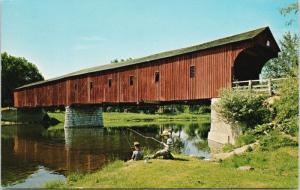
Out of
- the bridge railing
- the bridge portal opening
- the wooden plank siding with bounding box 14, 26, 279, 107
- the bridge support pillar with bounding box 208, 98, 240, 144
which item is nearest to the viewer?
the bridge railing

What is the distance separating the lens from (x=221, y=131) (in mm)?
18203

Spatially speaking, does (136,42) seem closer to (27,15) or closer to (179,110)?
(27,15)

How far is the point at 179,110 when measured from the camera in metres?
38.8

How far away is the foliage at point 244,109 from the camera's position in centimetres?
1571

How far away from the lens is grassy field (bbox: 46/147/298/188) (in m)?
9.00

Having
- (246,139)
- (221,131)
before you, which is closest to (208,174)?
(246,139)

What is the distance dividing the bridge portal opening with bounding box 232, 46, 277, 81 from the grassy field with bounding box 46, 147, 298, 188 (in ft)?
27.9

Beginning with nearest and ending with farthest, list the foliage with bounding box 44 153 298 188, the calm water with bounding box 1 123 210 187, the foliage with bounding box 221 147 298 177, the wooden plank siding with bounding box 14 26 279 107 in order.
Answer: the foliage with bounding box 44 153 298 188 < the foliage with bounding box 221 147 298 177 < the calm water with bounding box 1 123 210 187 < the wooden plank siding with bounding box 14 26 279 107

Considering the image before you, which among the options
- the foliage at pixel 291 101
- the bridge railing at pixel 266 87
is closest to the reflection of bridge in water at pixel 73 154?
the bridge railing at pixel 266 87

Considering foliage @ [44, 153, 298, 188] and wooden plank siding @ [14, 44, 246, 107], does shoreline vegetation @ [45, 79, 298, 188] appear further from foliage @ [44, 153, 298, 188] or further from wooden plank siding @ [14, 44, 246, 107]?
wooden plank siding @ [14, 44, 246, 107]

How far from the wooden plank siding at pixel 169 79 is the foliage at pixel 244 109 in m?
→ 2.17

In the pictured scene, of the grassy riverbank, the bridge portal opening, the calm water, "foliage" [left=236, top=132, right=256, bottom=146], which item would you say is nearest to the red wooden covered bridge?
the bridge portal opening

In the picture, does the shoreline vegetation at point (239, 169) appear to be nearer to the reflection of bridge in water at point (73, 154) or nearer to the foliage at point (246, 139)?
the foliage at point (246, 139)

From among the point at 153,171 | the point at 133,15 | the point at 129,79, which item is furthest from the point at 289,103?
the point at 129,79
